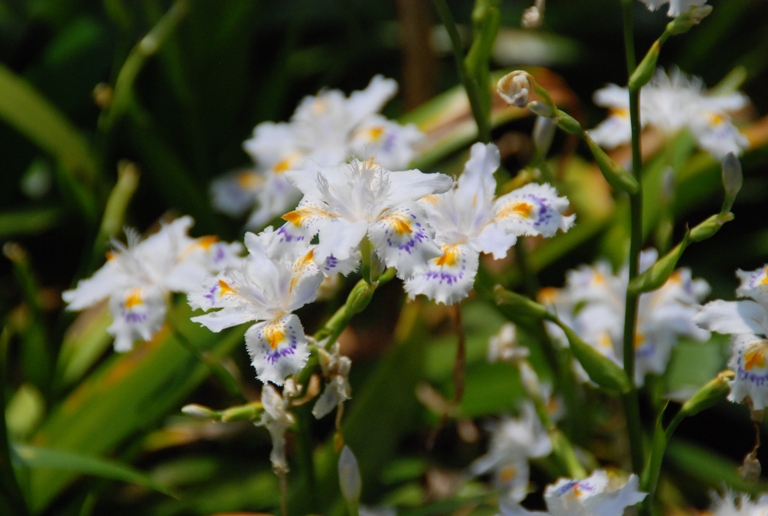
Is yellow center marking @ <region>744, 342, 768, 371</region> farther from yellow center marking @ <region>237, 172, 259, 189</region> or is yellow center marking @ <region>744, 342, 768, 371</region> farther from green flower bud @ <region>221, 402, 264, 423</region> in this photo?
yellow center marking @ <region>237, 172, 259, 189</region>

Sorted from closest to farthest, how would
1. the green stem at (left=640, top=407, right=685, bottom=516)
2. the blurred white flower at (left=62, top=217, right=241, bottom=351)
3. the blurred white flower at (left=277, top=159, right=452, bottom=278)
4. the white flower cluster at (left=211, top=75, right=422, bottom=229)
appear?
the blurred white flower at (left=277, top=159, right=452, bottom=278) < the green stem at (left=640, top=407, right=685, bottom=516) < the blurred white flower at (left=62, top=217, right=241, bottom=351) < the white flower cluster at (left=211, top=75, right=422, bottom=229)

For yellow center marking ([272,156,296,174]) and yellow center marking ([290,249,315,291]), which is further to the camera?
yellow center marking ([272,156,296,174])

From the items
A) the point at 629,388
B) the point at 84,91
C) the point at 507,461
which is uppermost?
the point at 84,91

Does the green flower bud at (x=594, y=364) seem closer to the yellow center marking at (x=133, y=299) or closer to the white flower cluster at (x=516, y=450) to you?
the white flower cluster at (x=516, y=450)

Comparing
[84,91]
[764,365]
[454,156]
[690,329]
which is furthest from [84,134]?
[764,365]

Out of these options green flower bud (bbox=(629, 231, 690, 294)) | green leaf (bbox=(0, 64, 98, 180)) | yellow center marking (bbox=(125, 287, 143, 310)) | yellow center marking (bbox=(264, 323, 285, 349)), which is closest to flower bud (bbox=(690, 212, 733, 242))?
green flower bud (bbox=(629, 231, 690, 294))

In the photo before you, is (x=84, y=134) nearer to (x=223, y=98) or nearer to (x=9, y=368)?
(x=223, y=98)
